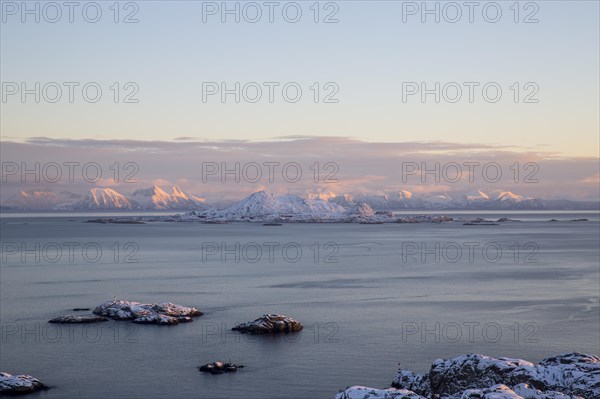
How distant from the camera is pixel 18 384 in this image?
33.7 metres

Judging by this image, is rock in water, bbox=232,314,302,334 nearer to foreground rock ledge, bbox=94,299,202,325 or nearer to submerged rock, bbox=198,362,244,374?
foreground rock ledge, bbox=94,299,202,325

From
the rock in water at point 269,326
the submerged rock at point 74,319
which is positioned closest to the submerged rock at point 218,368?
the rock in water at point 269,326

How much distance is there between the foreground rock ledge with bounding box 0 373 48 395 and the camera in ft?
109

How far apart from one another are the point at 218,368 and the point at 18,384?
998cm

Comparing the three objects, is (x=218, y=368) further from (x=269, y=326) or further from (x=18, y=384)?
(x=269, y=326)

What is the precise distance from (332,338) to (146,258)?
77782 mm

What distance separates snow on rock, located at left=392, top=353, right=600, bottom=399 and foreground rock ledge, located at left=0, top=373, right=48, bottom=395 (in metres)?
18.7

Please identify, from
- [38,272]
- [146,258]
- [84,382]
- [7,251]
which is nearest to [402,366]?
[84,382]

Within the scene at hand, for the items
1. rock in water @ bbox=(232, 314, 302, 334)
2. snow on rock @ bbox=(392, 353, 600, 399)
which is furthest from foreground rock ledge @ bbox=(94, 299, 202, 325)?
snow on rock @ bbox=(392, 353, 600, 399)

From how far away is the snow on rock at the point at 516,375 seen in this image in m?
25.9

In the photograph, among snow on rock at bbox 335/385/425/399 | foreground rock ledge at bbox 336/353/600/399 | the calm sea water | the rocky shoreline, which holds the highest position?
snow on rock at bbox 335/385/425/399

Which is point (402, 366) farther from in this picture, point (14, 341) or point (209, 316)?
point (14, 341)

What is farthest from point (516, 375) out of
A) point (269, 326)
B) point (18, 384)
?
point (269, 326)

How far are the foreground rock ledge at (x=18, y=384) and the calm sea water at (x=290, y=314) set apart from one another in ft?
2.37
